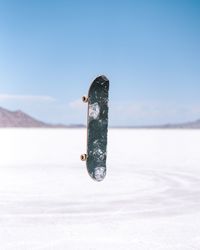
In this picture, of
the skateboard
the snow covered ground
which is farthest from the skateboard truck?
the snow covered ground

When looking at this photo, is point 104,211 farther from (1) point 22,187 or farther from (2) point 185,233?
(1) point 22,187

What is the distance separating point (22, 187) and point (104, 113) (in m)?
4.83

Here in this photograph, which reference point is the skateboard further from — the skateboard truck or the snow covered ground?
the snow covered ground

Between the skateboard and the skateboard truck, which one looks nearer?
the skateboard truck

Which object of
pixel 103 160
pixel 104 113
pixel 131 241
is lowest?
pixel 131 241

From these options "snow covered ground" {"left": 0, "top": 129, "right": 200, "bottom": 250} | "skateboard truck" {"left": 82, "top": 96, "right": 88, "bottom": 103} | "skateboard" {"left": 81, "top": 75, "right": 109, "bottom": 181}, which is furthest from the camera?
"skateboard" {"left": 81, "top": 75, "right": 109, "bottom": 181}

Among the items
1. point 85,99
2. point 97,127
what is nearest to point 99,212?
point 97,127

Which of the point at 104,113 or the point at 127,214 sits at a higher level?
the point at 104,113

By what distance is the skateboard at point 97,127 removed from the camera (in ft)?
25.7

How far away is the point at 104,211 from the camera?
901 centimetres

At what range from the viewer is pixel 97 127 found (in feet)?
26.5

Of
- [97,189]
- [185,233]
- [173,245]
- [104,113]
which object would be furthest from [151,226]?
[97,189]

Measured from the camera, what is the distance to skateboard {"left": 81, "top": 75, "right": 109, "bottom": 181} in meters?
7.85

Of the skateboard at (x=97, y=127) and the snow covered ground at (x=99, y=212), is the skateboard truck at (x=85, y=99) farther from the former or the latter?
the snow covered ground at (x=99, y=212)
